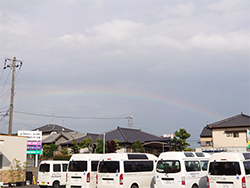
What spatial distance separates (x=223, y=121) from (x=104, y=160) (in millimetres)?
30747

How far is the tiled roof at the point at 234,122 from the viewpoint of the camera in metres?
40.0

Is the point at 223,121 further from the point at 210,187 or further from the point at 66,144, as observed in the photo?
the point at 210,187

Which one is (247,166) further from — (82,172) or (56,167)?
(56,167)

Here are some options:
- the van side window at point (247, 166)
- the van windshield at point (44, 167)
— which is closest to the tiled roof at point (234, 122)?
the van windshield at point (44, 167)

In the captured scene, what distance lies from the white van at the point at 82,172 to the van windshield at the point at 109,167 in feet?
4.54

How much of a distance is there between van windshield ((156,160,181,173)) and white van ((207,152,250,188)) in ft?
5.75

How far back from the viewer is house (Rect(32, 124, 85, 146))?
63.1 m

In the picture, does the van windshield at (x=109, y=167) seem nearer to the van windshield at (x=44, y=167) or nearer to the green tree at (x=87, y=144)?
the van windshield at (x=44, y=167)

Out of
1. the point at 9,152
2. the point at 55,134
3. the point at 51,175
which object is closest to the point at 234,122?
the point at 51,175

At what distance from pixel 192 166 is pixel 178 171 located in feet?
3.82

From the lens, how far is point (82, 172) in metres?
16.2

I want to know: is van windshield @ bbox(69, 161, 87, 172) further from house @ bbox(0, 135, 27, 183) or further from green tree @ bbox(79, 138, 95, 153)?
green tree @ bbox(79, 138, 95, 153)

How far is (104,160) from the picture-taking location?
15.2 meters

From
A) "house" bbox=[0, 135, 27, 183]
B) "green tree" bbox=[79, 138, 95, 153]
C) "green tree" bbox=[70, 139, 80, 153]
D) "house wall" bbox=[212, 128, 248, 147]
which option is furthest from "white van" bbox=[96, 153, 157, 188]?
"green tree" bbox=[70, 139, 80, 153]
